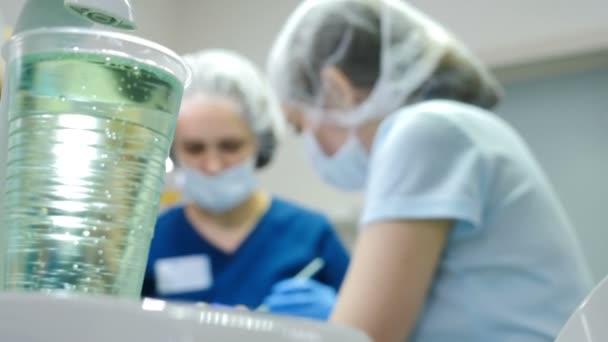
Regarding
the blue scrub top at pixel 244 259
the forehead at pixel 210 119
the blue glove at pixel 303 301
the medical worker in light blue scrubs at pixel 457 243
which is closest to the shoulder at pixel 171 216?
the blue scrub top at pixel 244 259

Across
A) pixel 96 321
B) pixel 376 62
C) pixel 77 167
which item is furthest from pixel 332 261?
pixel 96 321

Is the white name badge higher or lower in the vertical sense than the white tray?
lower

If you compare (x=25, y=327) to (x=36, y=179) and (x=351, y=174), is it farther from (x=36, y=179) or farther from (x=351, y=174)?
(x=351, y=174)

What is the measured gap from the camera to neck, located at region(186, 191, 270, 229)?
61.9 inches

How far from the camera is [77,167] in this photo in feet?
1.17

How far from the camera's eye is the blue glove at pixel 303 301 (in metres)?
1.04

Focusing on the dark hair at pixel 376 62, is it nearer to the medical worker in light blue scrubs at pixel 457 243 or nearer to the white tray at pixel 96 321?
the medical worker in light blue scrubs at pixel 457 243

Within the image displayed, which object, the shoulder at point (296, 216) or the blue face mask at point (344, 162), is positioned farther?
the shoulder at point (296, 216)

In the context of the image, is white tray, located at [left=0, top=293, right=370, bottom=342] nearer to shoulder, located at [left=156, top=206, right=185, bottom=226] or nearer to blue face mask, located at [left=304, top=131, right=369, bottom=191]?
blue face mask, located at [left=304, top=131, right=369, bottom=191]

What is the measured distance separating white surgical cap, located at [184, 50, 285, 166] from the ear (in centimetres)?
49

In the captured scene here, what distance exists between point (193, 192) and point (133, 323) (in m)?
1.37

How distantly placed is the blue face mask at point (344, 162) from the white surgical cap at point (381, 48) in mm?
51

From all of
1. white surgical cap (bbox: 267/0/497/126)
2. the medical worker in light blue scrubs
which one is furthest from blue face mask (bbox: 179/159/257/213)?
the medical worker in light blue scrubs

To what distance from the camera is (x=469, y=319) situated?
79 centimetres
